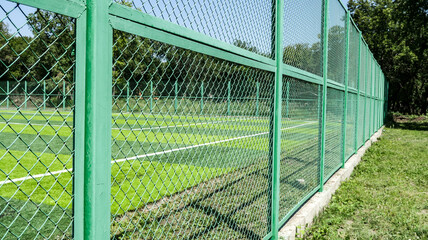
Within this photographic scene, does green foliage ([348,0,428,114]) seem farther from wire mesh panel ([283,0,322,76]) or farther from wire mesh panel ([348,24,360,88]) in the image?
wire mesh panel ([283,0,322,76])

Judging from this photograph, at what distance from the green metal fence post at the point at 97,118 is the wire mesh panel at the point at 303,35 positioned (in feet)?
7.77

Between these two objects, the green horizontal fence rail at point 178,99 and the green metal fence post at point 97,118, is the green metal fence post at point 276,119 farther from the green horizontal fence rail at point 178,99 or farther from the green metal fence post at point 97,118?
the green metal fence post at point 97,118

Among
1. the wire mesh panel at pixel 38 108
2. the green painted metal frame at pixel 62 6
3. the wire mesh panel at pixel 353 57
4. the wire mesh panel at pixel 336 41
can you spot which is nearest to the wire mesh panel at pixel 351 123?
the wire mesh panel at pixel 353 57

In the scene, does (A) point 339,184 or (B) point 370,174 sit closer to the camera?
(A) point 339,184

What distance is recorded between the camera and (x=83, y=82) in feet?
4.44

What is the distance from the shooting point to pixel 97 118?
4.50ft

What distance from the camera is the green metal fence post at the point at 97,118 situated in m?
1.34

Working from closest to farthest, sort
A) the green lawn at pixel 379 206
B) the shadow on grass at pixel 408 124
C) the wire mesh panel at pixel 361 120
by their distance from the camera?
the green lawn at pixel 379 206
the wire mesh panel at pixel 361 120
the shadow on grass at pixel 408 124

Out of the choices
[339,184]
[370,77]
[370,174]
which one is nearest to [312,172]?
[339,184]

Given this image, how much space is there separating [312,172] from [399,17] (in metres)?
21.5

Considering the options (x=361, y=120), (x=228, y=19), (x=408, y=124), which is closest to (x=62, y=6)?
(x=228, y=19)

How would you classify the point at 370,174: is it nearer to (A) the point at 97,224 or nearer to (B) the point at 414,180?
(B) the point at 414,180

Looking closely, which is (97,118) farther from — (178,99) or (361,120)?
(361,120)

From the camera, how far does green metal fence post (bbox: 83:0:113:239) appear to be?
4.41 feet
